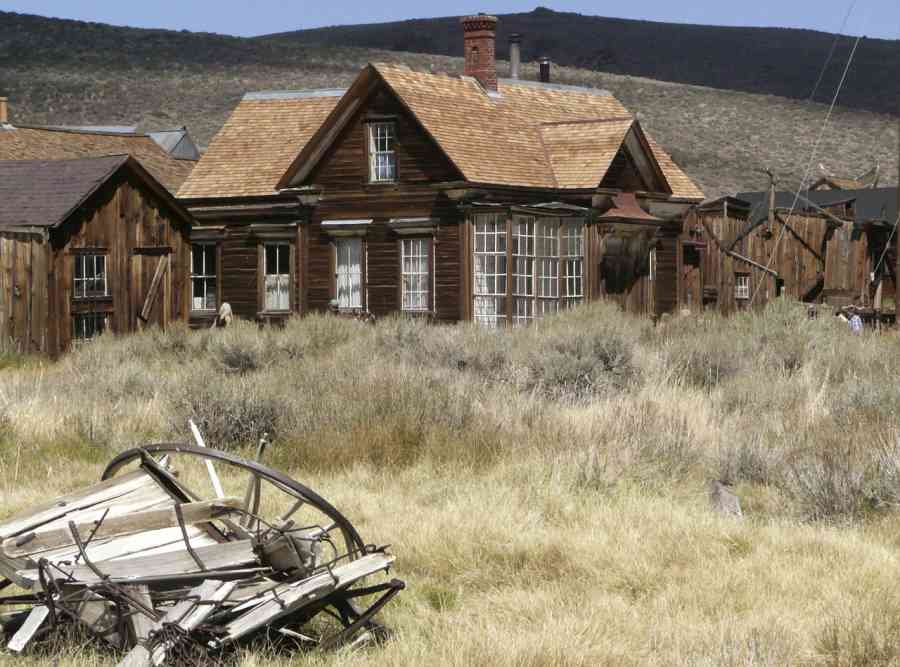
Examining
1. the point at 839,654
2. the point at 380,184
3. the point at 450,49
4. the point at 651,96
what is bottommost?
the point at 839,654

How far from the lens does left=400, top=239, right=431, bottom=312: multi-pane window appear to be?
25.3 meters

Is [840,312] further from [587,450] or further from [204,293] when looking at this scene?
[587,450]

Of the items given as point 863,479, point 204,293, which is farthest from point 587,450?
point 204,293

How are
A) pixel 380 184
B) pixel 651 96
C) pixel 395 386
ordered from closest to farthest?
pixel 395 386 < pixel 380 184 < pixel 651 96

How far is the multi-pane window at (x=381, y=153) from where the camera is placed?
83.5 ft

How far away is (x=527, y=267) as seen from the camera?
25266 millimetres

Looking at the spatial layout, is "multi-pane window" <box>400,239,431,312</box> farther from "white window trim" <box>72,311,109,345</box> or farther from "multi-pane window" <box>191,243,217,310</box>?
"white window trim" <box>72,311,109,345</box>

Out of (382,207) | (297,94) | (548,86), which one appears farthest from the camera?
(548,86)

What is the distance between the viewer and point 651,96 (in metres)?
84.2

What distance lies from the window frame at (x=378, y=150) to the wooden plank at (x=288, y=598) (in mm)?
19798

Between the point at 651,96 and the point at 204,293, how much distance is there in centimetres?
6009

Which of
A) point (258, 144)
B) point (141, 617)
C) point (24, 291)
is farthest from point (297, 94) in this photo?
point (141, 617)

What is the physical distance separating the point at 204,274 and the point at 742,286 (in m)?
14.1

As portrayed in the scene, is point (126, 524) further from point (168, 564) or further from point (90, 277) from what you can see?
point (90, 277)
